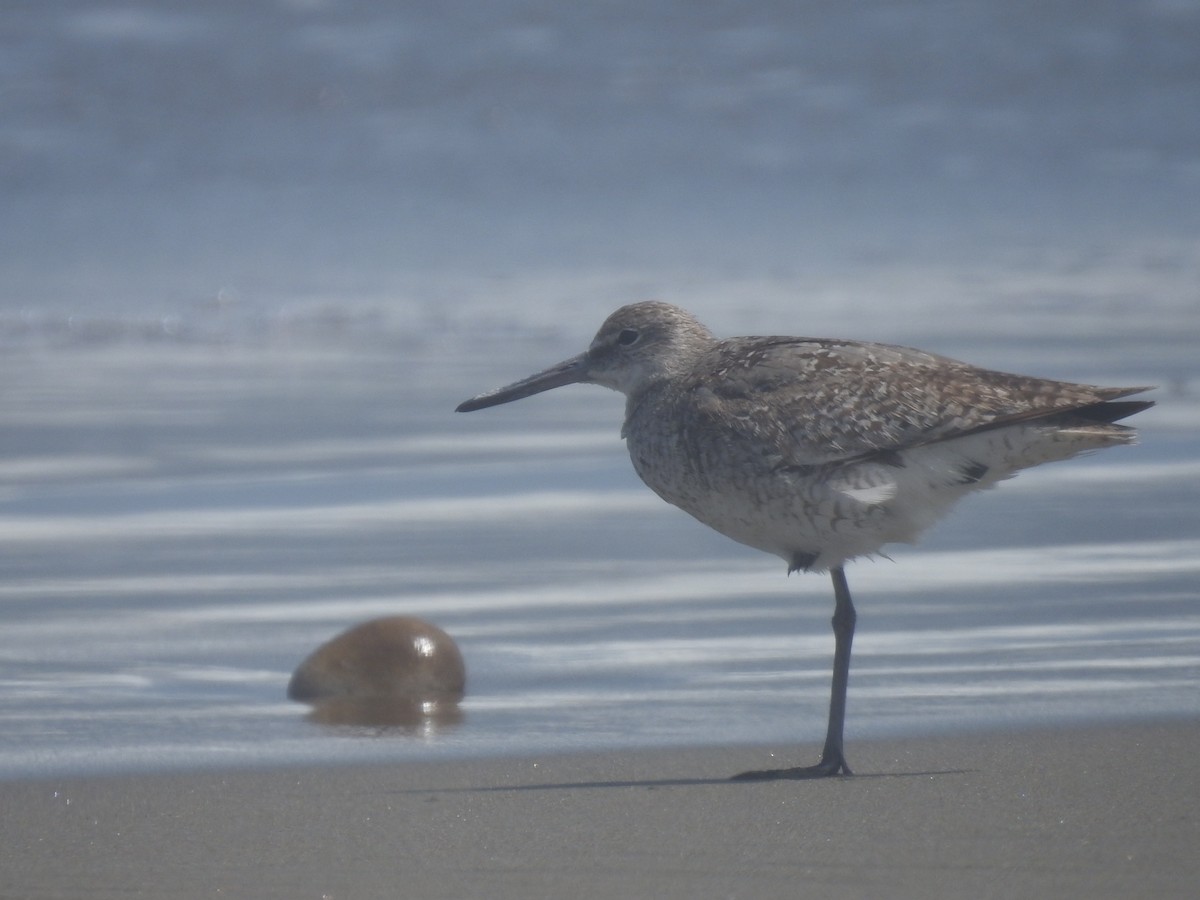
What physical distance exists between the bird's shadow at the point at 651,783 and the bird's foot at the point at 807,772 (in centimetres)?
1

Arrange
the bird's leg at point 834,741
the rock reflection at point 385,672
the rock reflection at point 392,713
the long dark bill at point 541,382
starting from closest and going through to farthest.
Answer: the bird's leg at point 834,741
the rock reflection at point 392,713
the rock reflection at point 385,672
the long dark bill at point 541,382

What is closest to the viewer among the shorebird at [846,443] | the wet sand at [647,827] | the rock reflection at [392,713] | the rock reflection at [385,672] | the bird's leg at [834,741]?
the wet sand at [647,827]

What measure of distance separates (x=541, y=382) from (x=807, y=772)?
1.84 m

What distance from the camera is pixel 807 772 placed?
4277 millimetres

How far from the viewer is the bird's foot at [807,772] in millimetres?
4258

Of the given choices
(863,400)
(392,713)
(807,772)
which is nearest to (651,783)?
(807,772)

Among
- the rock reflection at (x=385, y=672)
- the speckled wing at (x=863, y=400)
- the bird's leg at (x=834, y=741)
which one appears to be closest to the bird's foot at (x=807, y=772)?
the bird's leg at (x=834, y=741)

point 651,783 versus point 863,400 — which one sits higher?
point 863,400

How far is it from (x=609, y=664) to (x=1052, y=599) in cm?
151

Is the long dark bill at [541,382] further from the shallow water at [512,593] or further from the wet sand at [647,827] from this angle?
the wet sand at [647,827]

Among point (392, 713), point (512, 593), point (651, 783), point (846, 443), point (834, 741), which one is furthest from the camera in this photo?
point (512, 593)

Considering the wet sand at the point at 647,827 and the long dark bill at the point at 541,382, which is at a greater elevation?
the long dark bill at the point at 541,382

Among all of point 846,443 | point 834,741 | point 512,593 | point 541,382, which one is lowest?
point 834,741

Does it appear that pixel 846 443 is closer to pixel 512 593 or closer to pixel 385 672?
pixel 385 672
